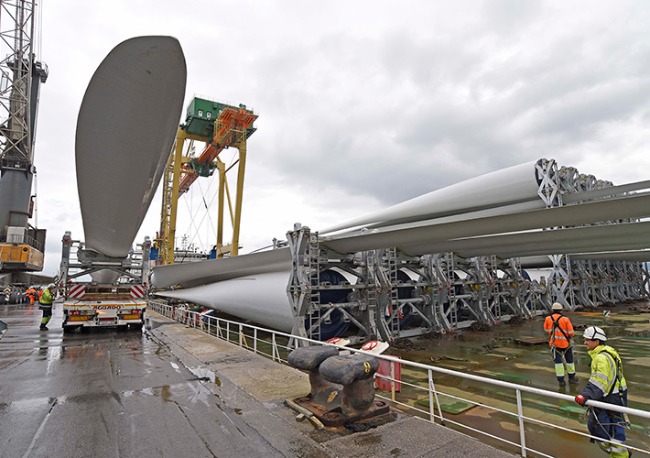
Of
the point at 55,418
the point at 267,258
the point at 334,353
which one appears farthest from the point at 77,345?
the point at 334,353

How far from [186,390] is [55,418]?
5.68 feet

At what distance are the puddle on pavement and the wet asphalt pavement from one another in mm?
2707

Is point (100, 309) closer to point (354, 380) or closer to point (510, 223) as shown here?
point (354, 380)

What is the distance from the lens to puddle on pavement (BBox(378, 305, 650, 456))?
175 inches

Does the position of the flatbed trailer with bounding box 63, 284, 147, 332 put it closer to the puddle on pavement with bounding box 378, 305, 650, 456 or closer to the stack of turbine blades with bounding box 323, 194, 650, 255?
the stack of turbine blades with bounding box 323, 194, 650, 255

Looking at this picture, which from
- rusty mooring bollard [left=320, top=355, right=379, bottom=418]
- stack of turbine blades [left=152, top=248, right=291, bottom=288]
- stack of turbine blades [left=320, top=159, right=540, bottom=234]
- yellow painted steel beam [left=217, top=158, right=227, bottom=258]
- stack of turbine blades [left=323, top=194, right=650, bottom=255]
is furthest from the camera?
yellow painted steel beam [left=217, top=158, right=227, bottom=258]

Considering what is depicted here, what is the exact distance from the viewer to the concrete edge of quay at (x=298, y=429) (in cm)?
349

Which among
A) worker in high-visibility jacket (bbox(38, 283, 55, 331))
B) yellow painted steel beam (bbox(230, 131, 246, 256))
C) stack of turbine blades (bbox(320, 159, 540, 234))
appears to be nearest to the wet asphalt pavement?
worker in high-visibility jacket (bbox(38, 283, 55, 331))

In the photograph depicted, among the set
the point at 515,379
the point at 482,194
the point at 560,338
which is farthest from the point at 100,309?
the point at 482,194

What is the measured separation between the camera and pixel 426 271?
41.7 ft

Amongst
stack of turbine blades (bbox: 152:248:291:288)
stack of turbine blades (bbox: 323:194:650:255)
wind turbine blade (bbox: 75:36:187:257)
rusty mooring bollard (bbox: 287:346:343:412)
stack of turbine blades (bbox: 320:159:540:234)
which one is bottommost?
rusty mooring bollard (bbox: 287:346:343:412)

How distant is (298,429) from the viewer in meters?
4.05

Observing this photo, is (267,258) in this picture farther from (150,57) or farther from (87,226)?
(150,57)

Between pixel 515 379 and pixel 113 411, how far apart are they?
7040mm
